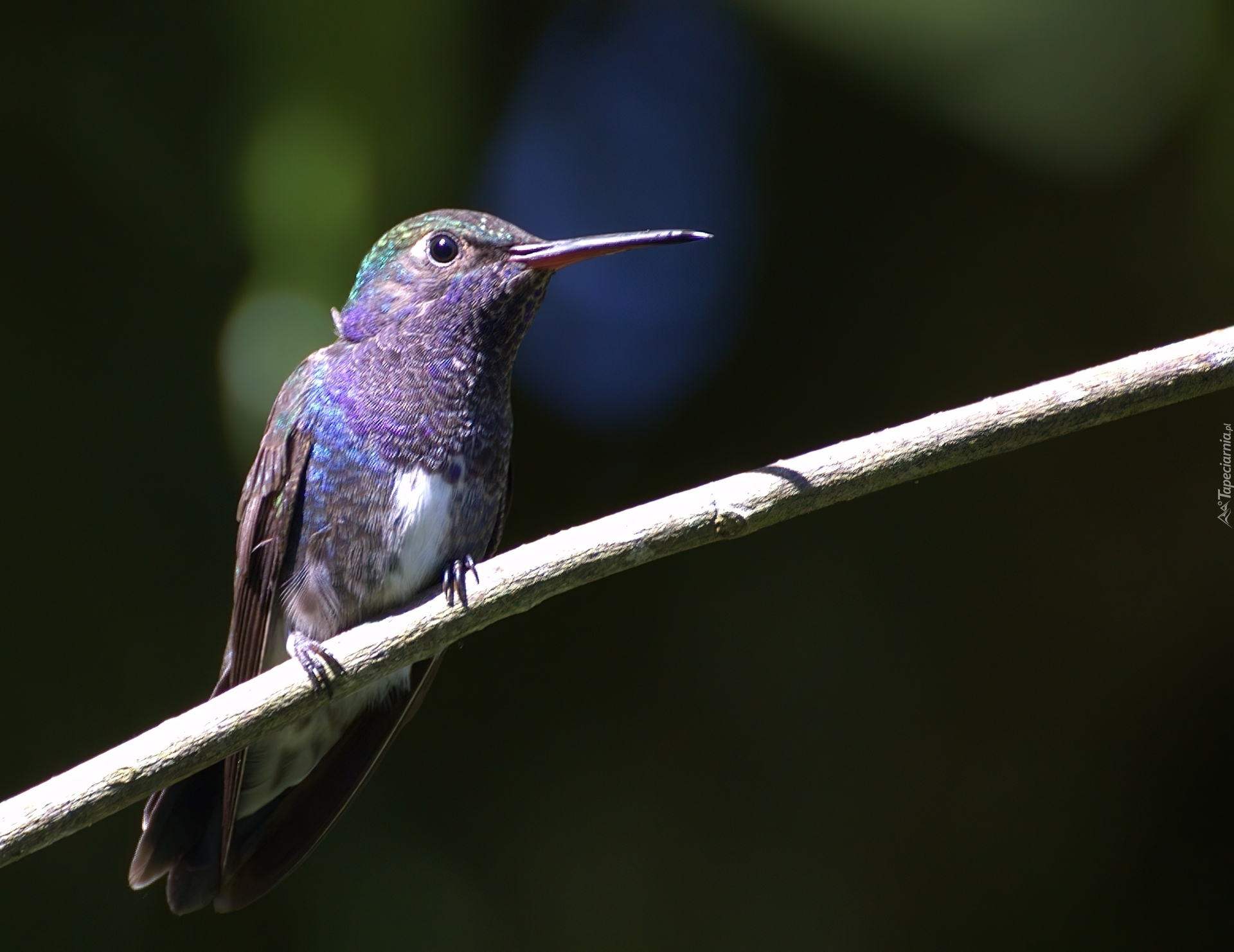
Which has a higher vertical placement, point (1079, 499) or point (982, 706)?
point (1079, 499)

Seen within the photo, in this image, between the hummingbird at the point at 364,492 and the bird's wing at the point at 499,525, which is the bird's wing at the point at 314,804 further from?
the bird's wing at the point at 499,525

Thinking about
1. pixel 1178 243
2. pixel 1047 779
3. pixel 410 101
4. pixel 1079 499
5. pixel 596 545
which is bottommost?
pixel 1047 779

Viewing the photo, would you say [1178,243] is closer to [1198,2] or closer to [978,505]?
[1198,2]

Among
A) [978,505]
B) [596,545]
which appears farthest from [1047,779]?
[596,545]

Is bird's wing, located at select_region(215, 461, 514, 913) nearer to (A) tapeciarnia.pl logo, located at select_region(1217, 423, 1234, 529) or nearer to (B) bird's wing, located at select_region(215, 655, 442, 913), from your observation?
(B) bird's wing, located at select_region(215, 655, 442, 913)

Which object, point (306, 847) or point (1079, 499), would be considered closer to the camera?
point (306, 847)

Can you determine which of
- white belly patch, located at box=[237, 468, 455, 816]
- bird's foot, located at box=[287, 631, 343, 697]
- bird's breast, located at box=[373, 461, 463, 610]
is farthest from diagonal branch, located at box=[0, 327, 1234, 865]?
bird's breast, located at box=[373, 461, 463, 610]

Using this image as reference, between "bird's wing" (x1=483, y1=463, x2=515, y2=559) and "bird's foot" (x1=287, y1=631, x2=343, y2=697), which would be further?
"bird's wing" (x1=483, y1=463, x2=515, y2=559)

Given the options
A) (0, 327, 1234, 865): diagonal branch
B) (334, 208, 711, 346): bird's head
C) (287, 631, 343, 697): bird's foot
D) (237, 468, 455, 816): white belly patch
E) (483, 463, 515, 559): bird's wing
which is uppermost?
(334, 208, 711, 346): bird's head
